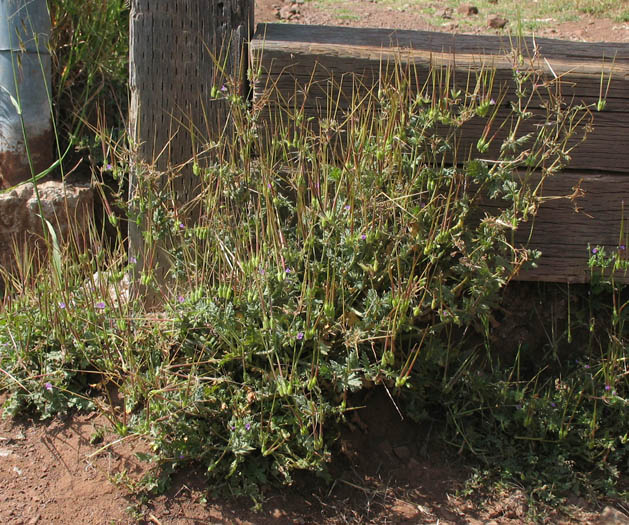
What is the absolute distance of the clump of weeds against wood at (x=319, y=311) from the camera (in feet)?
7.77

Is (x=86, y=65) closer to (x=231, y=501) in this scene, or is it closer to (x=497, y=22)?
(x=231, y=501)

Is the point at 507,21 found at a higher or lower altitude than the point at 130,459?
higher

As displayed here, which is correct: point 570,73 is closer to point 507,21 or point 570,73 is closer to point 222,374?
point 222,374

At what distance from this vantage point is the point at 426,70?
2.78m

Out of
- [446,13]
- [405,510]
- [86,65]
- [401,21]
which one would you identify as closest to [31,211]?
[86,65]

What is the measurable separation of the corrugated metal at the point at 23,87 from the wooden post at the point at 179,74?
2.56 feet

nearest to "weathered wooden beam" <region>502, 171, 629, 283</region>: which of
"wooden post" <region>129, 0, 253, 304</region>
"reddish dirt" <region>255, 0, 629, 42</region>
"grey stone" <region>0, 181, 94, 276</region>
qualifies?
"wooden post" <region>129, 0, 253, 304</region>

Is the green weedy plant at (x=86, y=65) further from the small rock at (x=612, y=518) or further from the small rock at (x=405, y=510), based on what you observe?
the small rock at (x=612, y=518)

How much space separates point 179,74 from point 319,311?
3.74 ft

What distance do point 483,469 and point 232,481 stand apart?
0.96 metres

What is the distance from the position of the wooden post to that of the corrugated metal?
78 cm

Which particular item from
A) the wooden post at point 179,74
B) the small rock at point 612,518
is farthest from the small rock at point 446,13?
the small rock at point 612,518

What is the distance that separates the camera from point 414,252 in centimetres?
250

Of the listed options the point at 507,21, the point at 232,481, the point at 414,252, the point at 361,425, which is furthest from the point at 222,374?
the point at 507,21
